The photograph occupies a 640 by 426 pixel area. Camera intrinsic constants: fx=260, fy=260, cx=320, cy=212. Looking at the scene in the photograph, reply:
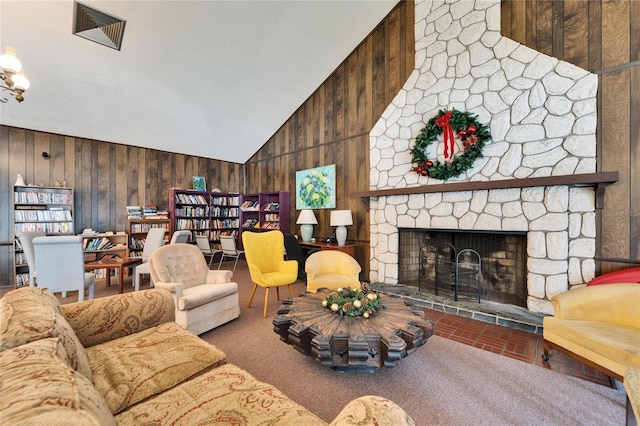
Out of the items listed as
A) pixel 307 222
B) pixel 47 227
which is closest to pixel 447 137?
pixel 307 222

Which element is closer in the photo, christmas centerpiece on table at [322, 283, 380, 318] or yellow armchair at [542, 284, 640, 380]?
yellow armchair at [542, 284, 640, 380]

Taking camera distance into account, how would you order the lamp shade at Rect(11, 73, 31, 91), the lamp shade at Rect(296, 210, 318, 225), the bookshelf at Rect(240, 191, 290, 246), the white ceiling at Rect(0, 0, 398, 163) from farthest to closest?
the bookshelf at Rect(240, 191, 290, 246), the lamp shade at Rect(296, 210, 318, 225), the white ceiling at Rect(0, 0, 398, 163), the lamp shade at Rect(11, 73, 31, 91)

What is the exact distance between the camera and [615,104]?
2.57 metres

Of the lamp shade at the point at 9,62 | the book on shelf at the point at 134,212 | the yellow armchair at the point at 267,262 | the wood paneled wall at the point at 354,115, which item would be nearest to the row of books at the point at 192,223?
the book on shelf at the point at 134,212

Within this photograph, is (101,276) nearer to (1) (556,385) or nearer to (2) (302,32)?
(2) (302,32)

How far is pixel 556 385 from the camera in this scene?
72.2 inches

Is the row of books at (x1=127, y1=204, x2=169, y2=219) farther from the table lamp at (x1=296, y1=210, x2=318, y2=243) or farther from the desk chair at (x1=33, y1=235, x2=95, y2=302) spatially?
the table lamp at (x1=296, y1=210, x2=318, y2=243)

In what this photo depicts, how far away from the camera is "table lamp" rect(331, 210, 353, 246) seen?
4.32 metres

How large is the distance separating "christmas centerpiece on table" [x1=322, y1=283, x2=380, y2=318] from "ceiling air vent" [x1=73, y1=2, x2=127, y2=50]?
4158 mm

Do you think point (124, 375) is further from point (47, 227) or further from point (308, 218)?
point (47, 227)

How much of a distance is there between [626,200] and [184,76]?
5.87 m

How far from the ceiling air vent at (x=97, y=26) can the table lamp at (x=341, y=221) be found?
3.81 m

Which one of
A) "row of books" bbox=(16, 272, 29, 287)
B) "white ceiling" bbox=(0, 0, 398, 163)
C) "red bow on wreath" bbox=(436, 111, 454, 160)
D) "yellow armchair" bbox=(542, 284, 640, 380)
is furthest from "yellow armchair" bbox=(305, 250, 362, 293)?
"row of books" bbox=(16, 272, 29, 287)

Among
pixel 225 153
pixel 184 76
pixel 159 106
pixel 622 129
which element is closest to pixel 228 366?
pixel 622 129
